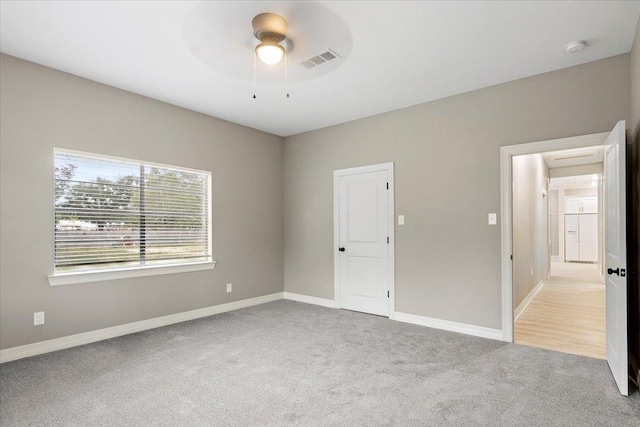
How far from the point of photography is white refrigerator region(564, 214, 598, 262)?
10984 mm

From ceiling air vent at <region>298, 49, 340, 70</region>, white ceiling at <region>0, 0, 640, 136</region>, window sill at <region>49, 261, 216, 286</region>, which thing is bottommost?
window sill at <region>49, 261, 216, 286</region>

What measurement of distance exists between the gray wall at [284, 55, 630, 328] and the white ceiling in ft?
0.80

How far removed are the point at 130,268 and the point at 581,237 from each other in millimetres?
12879

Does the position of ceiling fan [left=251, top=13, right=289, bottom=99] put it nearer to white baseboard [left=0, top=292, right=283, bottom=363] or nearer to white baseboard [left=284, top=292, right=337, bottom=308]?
white baseboard [left=0, top=292, right=283, bottom=363]

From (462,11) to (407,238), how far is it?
8.82 ft

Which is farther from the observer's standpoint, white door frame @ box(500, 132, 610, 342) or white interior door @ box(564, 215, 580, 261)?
white interior door @ box(564, 215, 580, 261)

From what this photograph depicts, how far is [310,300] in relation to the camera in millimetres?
5574

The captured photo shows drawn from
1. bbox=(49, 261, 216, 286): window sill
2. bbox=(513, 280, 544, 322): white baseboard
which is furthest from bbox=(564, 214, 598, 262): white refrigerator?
bbox=(49, 261, 216, 286): window sill

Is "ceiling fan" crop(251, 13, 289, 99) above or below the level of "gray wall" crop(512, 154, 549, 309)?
above

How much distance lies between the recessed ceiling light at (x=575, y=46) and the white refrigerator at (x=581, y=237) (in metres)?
10.3

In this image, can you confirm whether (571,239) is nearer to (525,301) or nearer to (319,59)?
(525,301)

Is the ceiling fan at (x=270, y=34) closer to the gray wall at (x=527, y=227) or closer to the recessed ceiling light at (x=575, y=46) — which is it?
the recessed ceiling light at (x=575, y=46)

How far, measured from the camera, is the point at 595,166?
8.03 metres

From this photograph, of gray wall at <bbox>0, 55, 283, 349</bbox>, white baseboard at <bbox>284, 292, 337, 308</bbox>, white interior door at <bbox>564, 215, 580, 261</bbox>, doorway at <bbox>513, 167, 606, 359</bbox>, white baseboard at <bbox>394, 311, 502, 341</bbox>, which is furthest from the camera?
white interior door at <bbox>564, 215, 580, 261</bbox>
